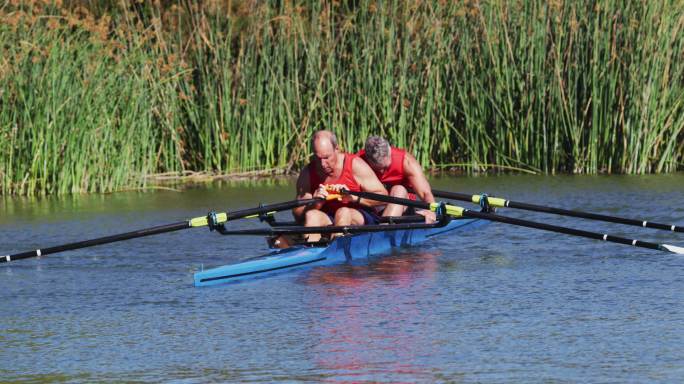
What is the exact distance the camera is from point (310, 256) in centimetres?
876

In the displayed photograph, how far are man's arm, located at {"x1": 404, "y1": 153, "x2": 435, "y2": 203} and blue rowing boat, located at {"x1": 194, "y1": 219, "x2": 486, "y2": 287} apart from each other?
0.31 metres

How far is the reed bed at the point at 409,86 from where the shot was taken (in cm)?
1473

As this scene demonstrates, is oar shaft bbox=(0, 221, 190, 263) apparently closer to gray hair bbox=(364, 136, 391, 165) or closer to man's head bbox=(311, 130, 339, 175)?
man's head bbox=(311, 130, 339, 175)

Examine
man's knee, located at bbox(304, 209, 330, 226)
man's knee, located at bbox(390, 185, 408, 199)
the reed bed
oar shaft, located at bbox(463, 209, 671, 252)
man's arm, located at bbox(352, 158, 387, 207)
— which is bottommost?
oar shaft, located at bbox(463, 209, 671, 252)

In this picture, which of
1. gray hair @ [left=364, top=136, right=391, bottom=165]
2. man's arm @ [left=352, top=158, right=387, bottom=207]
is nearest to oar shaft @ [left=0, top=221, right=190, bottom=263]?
man's arm @ [left=352, top=158, right=387, bottom=207]

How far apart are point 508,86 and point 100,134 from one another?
192 inches

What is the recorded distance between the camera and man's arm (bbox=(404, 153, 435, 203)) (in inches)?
406

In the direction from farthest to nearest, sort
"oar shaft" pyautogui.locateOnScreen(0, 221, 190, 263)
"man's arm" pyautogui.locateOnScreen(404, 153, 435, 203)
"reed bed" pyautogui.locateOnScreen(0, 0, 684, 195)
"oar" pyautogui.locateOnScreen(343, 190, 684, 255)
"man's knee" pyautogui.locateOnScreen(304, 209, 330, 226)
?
"reed bed" pyautogui.locateOnScreen(0, 0, 684, 195) < "man's arm" pyautogui.locateOnScreen(404, 153, 435, 203) < "man's knee" pyautogui.locateOnScreen(304, 209, 330, 226) < "oar shaft" pyautogui.locateOnScreen(0, 221, 190, 263) < "oar" pyautogui.locateOnScreen(343, 190, 684, 255)

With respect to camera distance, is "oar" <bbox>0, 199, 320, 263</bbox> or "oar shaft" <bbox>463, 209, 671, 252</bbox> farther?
"oar" <bbox>0, 199, 320, 263</bbox>

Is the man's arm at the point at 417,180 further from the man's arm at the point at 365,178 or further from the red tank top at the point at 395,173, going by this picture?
the man's arm at the point at 365,178

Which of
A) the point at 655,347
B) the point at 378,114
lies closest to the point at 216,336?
the point at 655,347

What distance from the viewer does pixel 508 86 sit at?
595 inches

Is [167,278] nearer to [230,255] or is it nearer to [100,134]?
[230,255]

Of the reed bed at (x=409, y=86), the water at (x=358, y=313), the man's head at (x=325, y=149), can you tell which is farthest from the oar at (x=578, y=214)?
the reed bed at (x=409, y=86)
